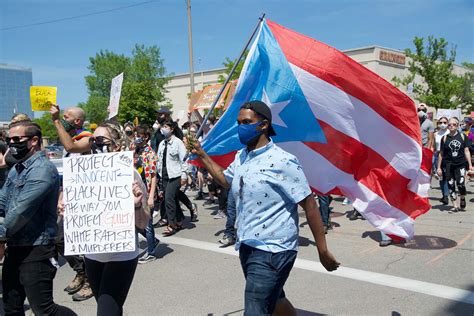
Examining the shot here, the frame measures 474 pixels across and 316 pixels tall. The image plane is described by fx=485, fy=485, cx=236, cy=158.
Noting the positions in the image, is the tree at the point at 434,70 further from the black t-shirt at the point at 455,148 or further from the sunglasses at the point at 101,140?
the sunglasses at the point at 101,140

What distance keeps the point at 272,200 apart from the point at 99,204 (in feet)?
4.12

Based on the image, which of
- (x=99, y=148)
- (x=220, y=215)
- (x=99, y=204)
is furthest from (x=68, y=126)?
(x=220, y=215)

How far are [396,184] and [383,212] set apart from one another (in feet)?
1.13

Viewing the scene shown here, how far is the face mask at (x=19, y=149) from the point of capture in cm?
362

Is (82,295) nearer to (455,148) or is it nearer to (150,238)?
(150,238)

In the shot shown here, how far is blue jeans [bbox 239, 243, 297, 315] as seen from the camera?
126 inches

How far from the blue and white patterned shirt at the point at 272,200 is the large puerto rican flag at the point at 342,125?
1.67 metres

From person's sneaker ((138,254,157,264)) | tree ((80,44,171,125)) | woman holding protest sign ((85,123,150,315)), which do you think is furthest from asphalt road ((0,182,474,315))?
tree ((80,44,171,125))

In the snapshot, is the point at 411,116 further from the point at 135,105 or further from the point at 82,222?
the point at 135,105

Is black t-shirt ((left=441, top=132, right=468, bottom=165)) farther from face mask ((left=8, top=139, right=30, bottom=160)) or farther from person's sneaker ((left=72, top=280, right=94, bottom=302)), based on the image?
face mask ((left=8, top=139, right=30, bottom=160))

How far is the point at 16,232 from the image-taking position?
350 centimetres

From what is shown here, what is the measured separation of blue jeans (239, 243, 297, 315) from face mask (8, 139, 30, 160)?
6.05ft

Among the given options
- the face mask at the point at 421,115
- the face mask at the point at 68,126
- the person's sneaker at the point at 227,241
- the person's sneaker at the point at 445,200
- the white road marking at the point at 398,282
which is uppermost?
the face mask at the point at 421,115

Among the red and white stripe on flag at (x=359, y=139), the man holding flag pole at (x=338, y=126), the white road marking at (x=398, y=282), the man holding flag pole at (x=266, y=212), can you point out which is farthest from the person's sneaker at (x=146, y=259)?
the man holding flag pole at (x=266, y=212)
